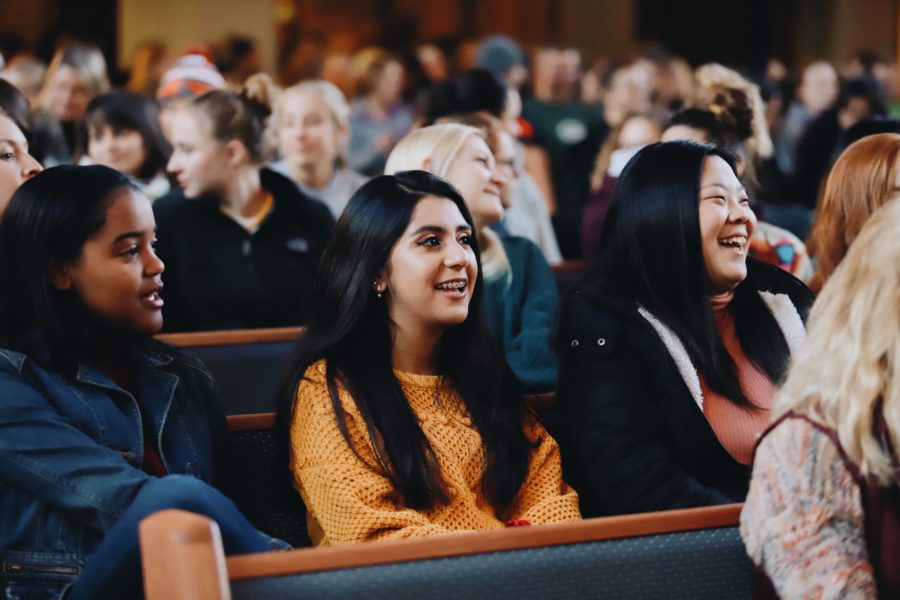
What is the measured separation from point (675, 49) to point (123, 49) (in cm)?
771

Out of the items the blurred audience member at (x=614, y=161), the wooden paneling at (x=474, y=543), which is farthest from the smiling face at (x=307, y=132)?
the wooden paneling at (x=474, y=543)

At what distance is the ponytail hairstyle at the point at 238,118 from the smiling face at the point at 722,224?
2.05 meters

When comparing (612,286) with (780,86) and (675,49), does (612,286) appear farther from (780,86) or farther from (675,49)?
(675,49)

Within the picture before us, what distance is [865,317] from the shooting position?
197cm

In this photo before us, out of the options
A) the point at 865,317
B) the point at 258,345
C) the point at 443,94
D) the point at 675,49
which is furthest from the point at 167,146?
the point at 675,49

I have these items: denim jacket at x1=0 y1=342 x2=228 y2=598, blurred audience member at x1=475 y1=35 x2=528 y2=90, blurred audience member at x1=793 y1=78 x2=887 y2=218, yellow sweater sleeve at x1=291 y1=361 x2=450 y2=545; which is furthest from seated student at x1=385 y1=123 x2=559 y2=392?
blurred audience member at x1=475 y1=35 x2=528 y2=90

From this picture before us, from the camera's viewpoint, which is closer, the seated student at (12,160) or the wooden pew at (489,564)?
the wooden pew at (489,564)

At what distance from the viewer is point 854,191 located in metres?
3.47

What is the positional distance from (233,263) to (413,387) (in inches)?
71.9

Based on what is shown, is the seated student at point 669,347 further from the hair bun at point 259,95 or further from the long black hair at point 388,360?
the hair bun at point 259,95

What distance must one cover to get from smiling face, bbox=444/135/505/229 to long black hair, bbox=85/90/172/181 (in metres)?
1.66

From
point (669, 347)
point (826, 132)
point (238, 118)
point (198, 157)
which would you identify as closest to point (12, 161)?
point (198, 157)

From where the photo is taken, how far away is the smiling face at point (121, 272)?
2.63 metres

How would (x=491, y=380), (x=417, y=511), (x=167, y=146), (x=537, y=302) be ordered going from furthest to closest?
1. (x=167, y=146)
2. (x=537, y=302)
3. (x=491, y=380)
4. (x=417, y=511)
